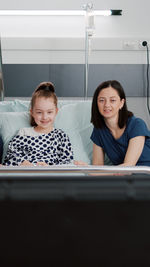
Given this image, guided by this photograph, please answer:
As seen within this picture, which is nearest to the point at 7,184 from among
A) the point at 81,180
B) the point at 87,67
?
the point at 81,180

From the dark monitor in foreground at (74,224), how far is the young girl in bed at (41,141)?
4.86ft

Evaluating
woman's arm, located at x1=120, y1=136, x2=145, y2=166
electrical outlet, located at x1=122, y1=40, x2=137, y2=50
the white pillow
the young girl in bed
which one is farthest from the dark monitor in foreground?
electrical outlet, located at x1=122, y1=40, x2=137, y2=50

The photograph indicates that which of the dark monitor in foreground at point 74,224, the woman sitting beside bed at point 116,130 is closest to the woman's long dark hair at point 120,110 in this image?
the woman sitting beside bed at point 116,130

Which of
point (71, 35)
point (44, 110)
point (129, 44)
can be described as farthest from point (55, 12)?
point (44, 110)

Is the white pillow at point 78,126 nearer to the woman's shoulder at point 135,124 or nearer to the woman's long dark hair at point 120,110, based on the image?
the woman's long dark hair at point 120,110

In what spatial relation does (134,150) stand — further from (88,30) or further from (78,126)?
(88,30)

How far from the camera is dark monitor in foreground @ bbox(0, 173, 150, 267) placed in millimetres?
931

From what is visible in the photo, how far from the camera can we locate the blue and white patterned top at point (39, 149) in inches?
98.4

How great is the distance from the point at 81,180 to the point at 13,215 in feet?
Result: 0.61

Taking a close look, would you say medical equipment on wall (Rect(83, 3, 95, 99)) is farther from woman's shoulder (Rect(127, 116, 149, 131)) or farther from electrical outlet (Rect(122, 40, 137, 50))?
woman's shoulder (Rect(127, 116, 149, 131))

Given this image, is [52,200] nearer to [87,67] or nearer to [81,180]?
[81,180]

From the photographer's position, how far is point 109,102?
241 centimetres

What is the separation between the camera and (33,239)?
938mm

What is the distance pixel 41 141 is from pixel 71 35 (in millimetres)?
2185
